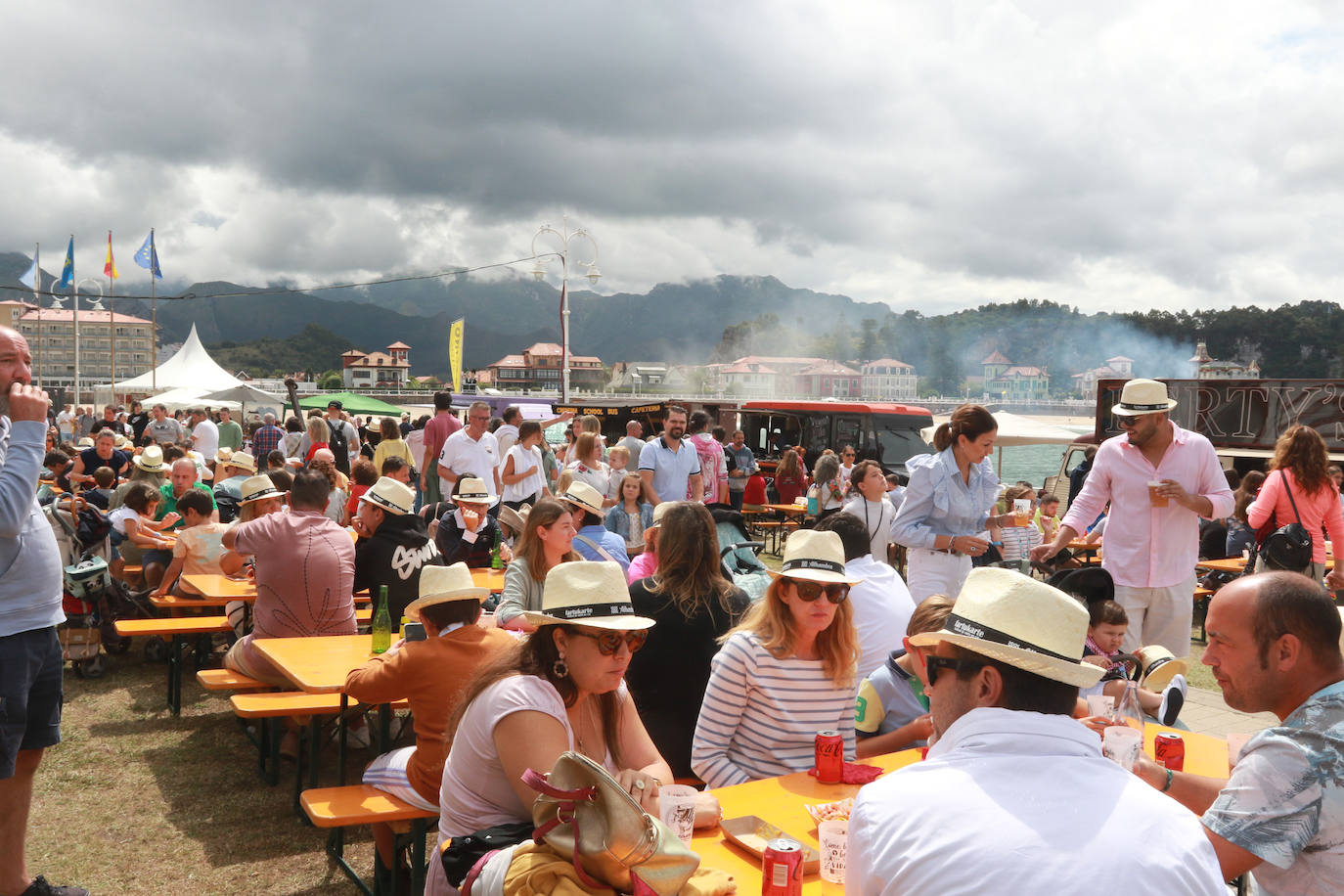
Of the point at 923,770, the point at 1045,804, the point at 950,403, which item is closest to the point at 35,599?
the point at 923,770

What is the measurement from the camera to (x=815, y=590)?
322 cm

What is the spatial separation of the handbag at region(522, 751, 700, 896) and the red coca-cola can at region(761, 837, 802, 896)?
341mm

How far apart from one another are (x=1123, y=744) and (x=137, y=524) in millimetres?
7362

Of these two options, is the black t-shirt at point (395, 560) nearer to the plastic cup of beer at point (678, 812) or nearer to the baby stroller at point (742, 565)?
the baby stroller at point (742, 565)

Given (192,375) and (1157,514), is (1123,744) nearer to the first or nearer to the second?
(1157,514)

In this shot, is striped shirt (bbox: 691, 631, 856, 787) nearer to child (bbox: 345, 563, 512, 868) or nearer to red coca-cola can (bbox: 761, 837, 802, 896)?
child (bbox: 345, 563, 512, 868)

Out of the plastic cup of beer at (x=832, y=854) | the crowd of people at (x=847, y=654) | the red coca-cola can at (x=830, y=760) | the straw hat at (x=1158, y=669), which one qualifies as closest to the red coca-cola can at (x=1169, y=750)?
the crowd of people at (x=847, y=654)

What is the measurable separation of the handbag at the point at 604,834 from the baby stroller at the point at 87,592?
237 inches

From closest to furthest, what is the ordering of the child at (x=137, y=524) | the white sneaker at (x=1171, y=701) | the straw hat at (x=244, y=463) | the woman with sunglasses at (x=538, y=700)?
the woman with sunglasses at (x=538, y=700), the white sneaker at (x=1171, y=701), the child at (x=137, y=524), the straw hat at (x=244, y=463)

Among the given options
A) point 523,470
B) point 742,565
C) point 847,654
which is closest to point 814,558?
point 847,654

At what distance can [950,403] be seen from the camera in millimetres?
117812

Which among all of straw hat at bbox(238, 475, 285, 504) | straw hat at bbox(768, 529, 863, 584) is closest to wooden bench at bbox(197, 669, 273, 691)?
straw hat at bbox(238, 475, 285, 504)

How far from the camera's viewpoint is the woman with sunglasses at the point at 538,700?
2.33 metres

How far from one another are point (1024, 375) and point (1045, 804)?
616 feet
